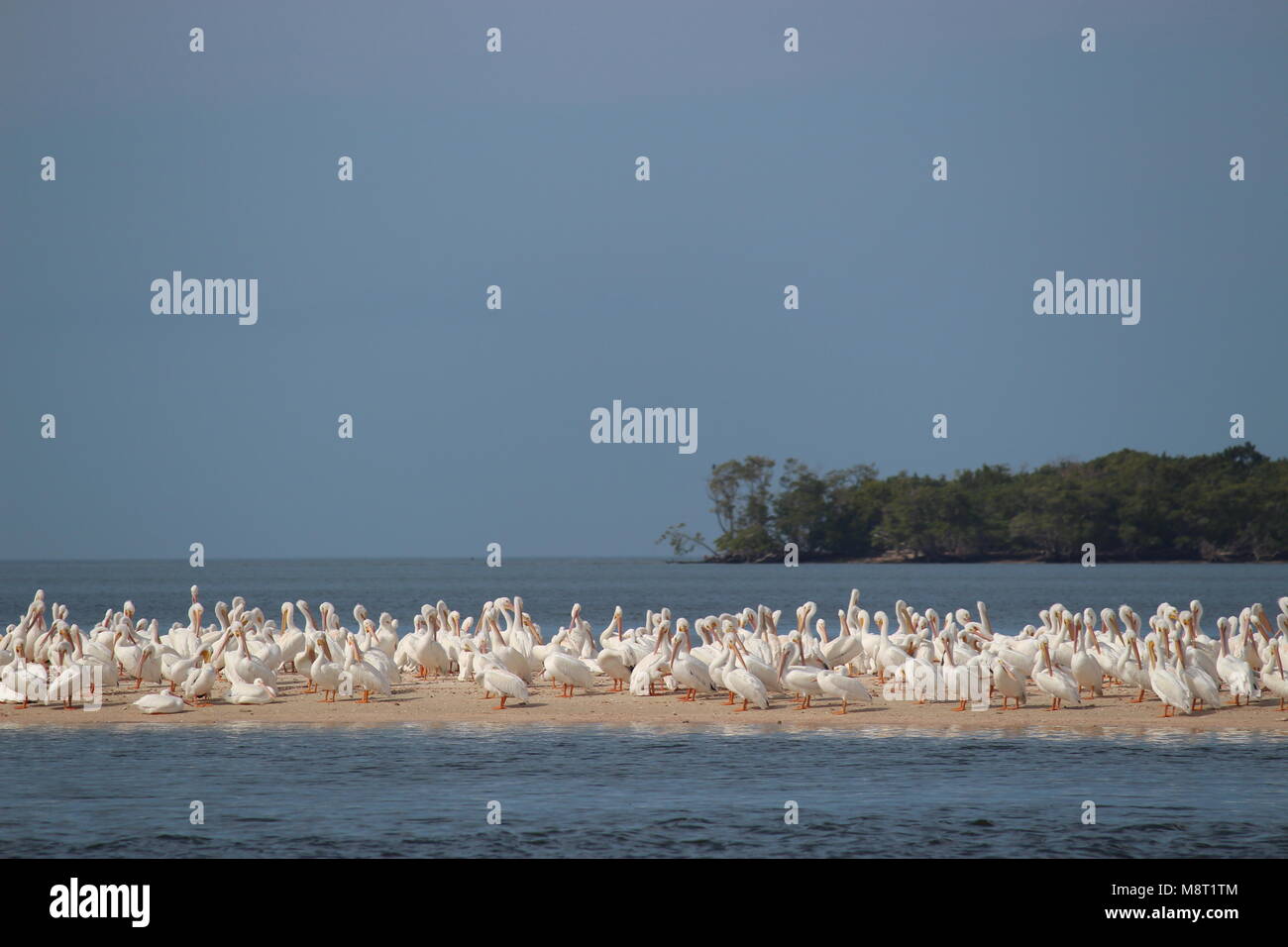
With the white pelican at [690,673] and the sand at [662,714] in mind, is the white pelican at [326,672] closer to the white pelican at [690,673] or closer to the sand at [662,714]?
the sand at [662,714]

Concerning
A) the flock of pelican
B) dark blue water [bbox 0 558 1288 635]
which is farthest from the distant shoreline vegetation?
the flock of pelican

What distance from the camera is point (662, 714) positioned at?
17.5m

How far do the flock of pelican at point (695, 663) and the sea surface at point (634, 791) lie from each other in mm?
1320

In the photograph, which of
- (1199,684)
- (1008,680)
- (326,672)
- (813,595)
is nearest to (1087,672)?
(1008,680)

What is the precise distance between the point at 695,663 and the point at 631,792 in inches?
198

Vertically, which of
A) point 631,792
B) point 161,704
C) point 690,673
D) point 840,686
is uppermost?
point 690,673

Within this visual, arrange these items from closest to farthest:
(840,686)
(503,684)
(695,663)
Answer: (840,686) → (503,684) → (695,663)

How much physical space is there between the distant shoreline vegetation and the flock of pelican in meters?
75.2

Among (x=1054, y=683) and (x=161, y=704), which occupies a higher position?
(x=1054, y=683)

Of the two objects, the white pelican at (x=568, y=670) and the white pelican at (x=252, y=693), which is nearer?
the white pelican at (x=252, y=693)

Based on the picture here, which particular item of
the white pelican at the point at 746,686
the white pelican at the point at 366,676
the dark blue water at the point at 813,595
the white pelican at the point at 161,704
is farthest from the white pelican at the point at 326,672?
the dark blue water at the point at 813,595

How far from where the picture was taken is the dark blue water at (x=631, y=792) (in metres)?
11.7

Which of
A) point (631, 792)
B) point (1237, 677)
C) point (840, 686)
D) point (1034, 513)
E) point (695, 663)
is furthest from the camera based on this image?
point (1034, 513)

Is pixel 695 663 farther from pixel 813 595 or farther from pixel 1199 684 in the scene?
pixel 813 595
